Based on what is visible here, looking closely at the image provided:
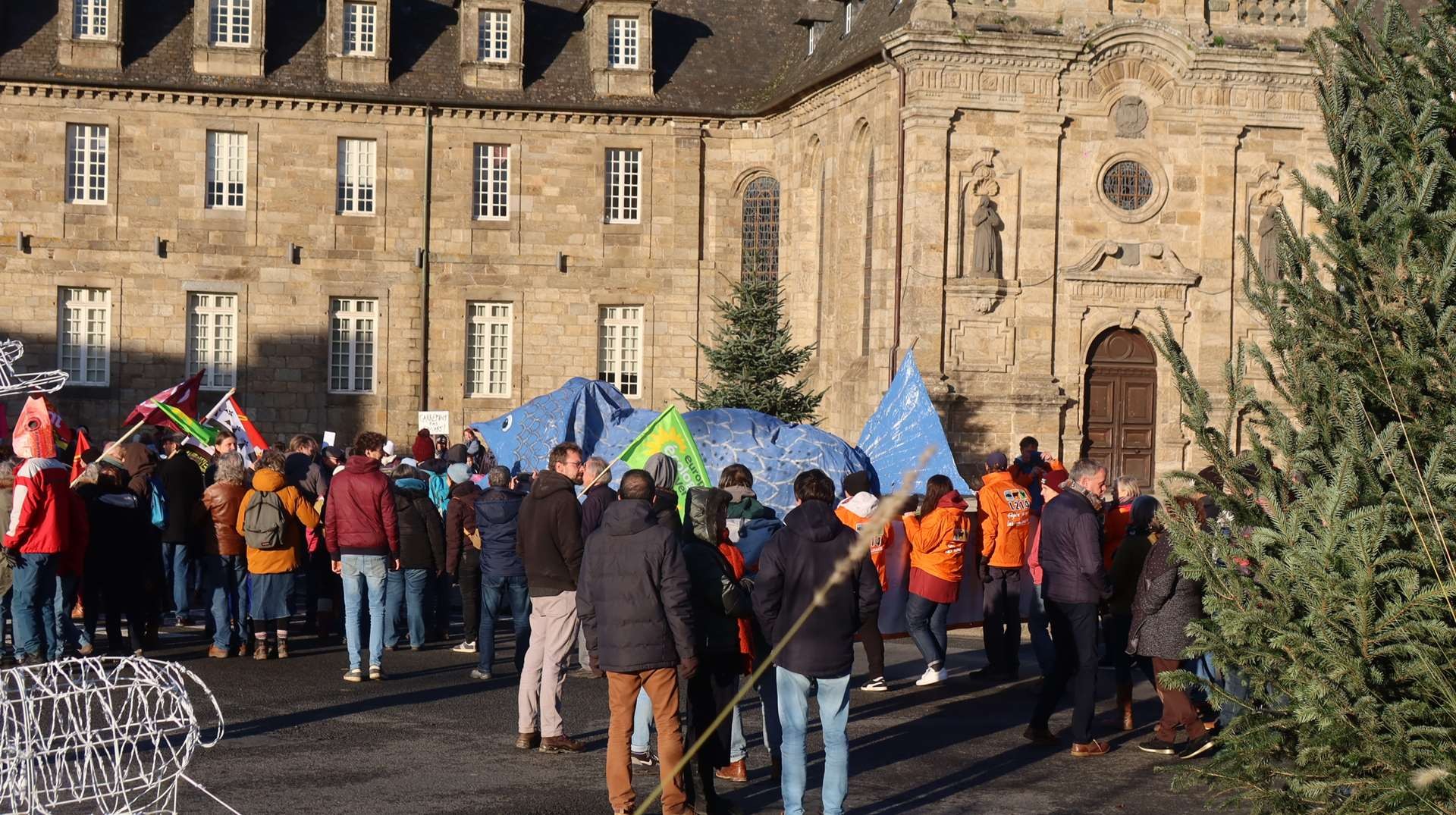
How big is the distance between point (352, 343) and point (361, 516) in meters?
22.4

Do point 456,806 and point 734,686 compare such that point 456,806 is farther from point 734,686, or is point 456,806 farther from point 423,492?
point 423,492

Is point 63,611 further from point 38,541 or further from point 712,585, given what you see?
point 712,585

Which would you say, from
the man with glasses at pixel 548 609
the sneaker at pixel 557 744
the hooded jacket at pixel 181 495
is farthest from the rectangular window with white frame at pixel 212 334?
the sneaker at pixel 557 744

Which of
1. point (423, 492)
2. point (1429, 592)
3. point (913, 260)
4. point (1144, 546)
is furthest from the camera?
point (913, 260)

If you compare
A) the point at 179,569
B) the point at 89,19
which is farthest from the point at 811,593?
the point at 89,19

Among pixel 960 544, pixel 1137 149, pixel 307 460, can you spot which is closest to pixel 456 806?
pixel 960 544

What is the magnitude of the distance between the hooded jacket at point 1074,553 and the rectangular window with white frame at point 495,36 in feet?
85.5

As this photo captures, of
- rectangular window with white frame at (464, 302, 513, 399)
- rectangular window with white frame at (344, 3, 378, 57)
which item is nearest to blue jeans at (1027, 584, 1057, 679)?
rectangular window with white frame at (464, 302, 513, 399)

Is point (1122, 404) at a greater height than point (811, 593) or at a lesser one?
greater

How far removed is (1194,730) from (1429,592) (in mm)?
5006

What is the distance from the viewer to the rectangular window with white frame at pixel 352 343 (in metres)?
35.6

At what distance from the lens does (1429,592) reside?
664cm

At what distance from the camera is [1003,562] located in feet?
47.9

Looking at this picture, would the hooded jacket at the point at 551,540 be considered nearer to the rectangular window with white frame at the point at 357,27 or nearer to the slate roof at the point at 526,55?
the slate roof at the point at 526,55
